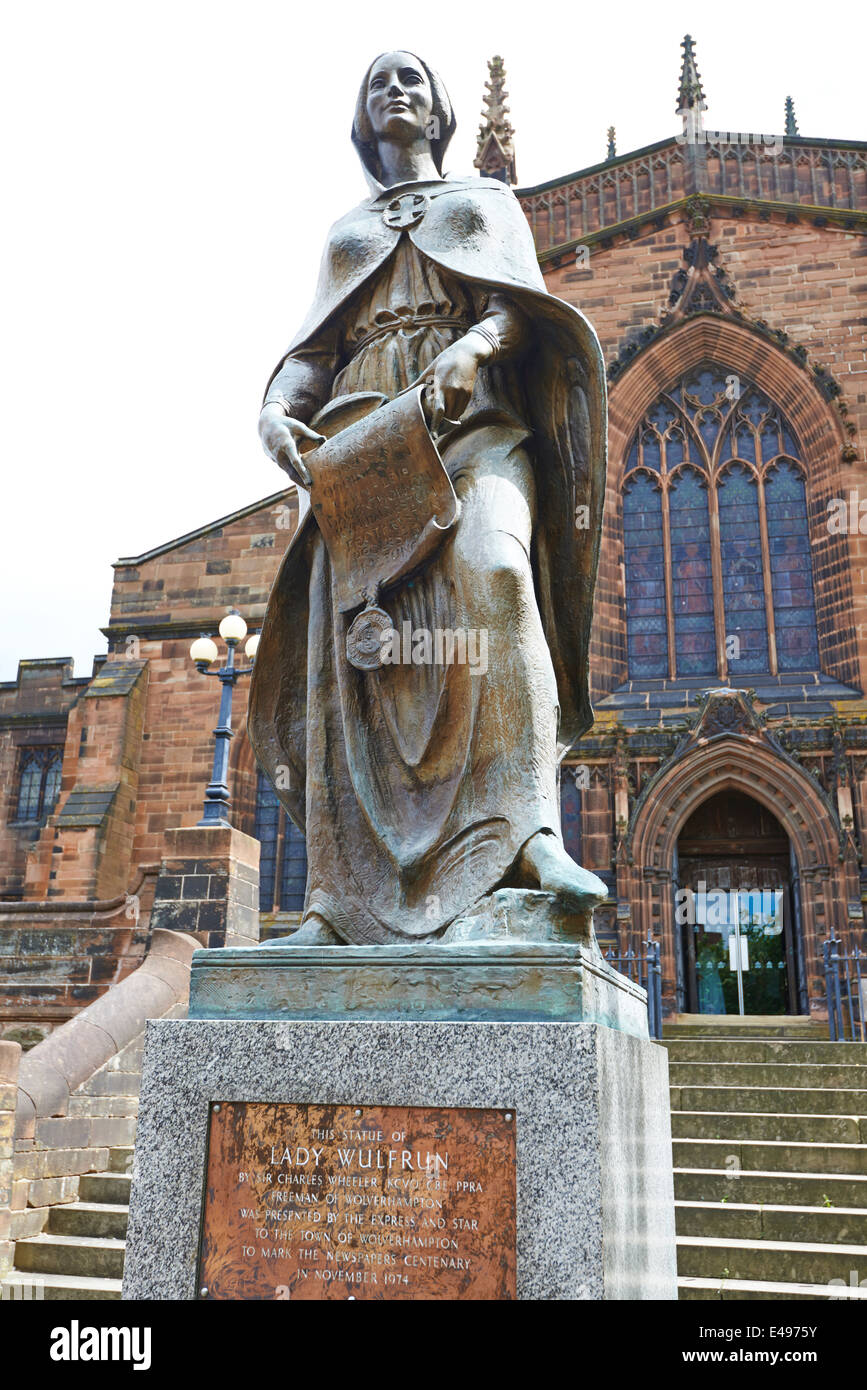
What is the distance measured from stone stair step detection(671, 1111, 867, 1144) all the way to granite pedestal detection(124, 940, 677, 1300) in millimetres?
5315

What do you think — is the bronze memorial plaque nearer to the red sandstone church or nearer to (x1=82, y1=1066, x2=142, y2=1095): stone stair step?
(x1=82, y1=1066, x2=142, y2=1095): stone stair step

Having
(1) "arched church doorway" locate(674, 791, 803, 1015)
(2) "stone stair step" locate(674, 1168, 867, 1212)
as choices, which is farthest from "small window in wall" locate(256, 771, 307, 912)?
(2) "stone stair step" locate(674, 1168, 867, 1212)

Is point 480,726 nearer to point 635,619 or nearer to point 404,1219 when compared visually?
point 404,1219

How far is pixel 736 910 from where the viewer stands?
55.3ft

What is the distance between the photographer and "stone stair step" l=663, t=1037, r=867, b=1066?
9398 mm

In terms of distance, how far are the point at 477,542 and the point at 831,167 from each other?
19626 millimetres

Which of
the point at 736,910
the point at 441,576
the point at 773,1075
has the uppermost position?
the point at 736,910

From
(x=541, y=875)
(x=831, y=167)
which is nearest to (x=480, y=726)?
(x=541, y=875)

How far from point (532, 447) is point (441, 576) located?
570 millimetres

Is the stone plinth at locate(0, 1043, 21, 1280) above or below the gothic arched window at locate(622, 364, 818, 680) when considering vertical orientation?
below

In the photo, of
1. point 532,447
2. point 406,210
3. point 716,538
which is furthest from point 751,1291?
point 716,538

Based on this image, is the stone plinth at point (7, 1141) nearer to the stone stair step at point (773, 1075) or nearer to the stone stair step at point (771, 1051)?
the stone stair step at point (773, 1075)

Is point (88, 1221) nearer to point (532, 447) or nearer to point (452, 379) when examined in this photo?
point (532, 447)

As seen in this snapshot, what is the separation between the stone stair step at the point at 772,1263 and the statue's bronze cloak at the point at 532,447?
3.71 m
